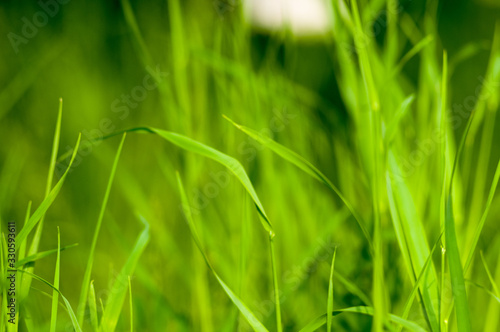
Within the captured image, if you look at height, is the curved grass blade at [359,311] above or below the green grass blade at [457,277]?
below

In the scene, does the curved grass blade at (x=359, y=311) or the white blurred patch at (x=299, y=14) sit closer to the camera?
the curved grass blade at (x=359, y=311)

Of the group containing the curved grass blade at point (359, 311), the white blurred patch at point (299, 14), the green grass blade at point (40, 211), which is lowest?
the curved grass blade at point (359, 311)

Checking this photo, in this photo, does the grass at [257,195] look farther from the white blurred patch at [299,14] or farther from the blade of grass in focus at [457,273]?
the white blurred patch at [299,14]

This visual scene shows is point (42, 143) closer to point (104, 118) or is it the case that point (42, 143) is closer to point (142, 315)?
point (104, 118)

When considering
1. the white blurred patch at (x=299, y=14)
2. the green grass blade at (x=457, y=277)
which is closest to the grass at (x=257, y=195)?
the green grass blade at (x=457, y=277)

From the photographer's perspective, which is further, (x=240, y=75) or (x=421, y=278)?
(x=240, y=75)

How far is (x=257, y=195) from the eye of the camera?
874 mm

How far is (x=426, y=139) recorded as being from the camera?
74 cm

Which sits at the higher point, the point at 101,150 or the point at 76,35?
the point at 76,35

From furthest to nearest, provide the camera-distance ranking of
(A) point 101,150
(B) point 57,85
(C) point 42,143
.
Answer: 1. (B) point 57,85
2. (C) point 42,143
3. (A) point 101,150

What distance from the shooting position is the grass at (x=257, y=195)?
1.50ft

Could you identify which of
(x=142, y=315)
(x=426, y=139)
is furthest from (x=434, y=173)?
(x=142, y=315)

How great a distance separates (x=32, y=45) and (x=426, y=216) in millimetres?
1119

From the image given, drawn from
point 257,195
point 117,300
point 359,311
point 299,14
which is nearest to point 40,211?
point 117,300
